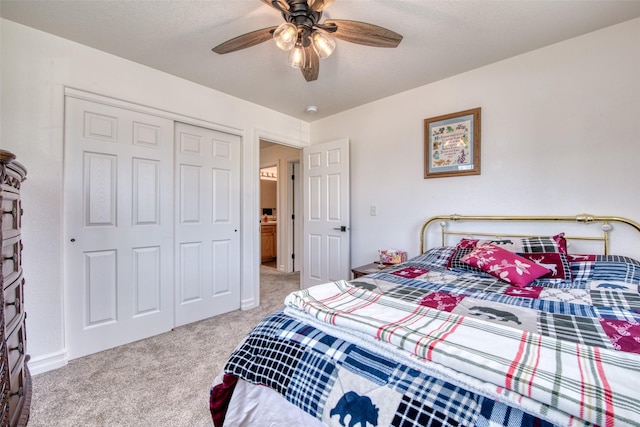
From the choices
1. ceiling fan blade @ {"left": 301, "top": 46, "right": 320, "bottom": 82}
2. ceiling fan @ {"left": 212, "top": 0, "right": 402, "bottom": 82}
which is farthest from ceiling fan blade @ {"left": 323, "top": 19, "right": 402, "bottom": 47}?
ceiling fan blade @ {"left": 301, "top": 46, "right": 320, "bottom": 82}

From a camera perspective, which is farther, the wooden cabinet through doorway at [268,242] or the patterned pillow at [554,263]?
the wooden cabinet through doorway at [268,242]

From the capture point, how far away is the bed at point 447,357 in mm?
611

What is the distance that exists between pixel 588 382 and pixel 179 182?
2.85 meters

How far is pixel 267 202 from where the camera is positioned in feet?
22.1

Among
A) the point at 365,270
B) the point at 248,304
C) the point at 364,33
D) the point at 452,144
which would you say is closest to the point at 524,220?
the point at 452,144

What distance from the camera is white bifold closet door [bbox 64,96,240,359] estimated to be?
2.11 m

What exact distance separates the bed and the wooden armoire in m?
0.67

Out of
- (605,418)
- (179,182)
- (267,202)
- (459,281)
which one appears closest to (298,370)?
(605,418)

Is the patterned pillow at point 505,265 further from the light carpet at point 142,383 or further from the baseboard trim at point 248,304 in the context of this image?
the baseboard trim at point 248,304

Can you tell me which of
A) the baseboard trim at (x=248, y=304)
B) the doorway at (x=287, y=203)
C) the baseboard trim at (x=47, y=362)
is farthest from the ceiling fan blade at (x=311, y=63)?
the doorway at (x=287, y=203)

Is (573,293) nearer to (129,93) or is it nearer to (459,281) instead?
(459,281)

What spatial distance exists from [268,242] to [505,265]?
184 inches

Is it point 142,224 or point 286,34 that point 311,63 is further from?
point 142,224

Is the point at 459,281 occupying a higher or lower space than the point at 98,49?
lower
